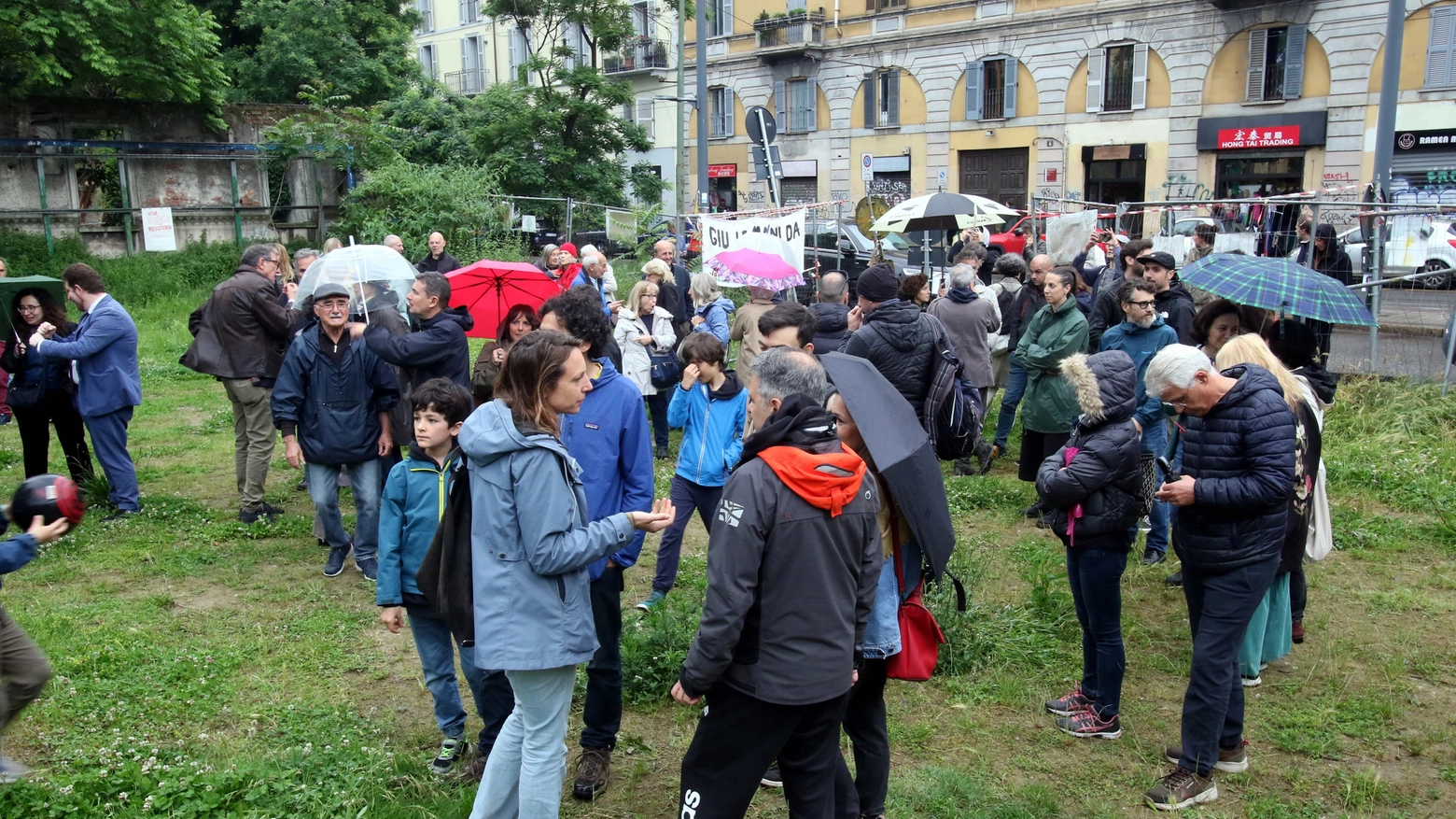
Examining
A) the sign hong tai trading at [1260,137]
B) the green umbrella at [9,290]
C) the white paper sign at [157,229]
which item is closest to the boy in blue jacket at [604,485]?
the green umbrella at [9,290]

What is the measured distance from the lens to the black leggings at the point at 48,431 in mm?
7684

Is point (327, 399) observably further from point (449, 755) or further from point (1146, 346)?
point (1146, 346)

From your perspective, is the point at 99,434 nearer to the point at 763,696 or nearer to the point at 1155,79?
the point at 763,696

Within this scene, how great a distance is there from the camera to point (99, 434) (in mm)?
7453

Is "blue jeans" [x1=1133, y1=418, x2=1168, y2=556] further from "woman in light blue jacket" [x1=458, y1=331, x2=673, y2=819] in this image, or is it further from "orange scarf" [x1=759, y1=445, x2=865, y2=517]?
"woman in light blue jacket" [x1=458, y1=331, x2=673, y2=819]

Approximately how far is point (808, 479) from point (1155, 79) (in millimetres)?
31986

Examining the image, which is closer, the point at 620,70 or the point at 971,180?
the point at 971,180

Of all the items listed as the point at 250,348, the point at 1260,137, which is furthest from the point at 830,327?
the point at 1260,137

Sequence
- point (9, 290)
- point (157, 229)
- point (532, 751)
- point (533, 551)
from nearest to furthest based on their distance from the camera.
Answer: point (533, 551) < point (532, 751) < point (9, 290) < point (157, 229)

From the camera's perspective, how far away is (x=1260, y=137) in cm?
2877

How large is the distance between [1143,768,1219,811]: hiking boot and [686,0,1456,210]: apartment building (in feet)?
56.6

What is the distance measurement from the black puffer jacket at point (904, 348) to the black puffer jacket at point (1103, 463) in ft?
6.93

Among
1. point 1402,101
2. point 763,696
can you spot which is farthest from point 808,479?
point 1402,101

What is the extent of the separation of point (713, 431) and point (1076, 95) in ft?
99.7
